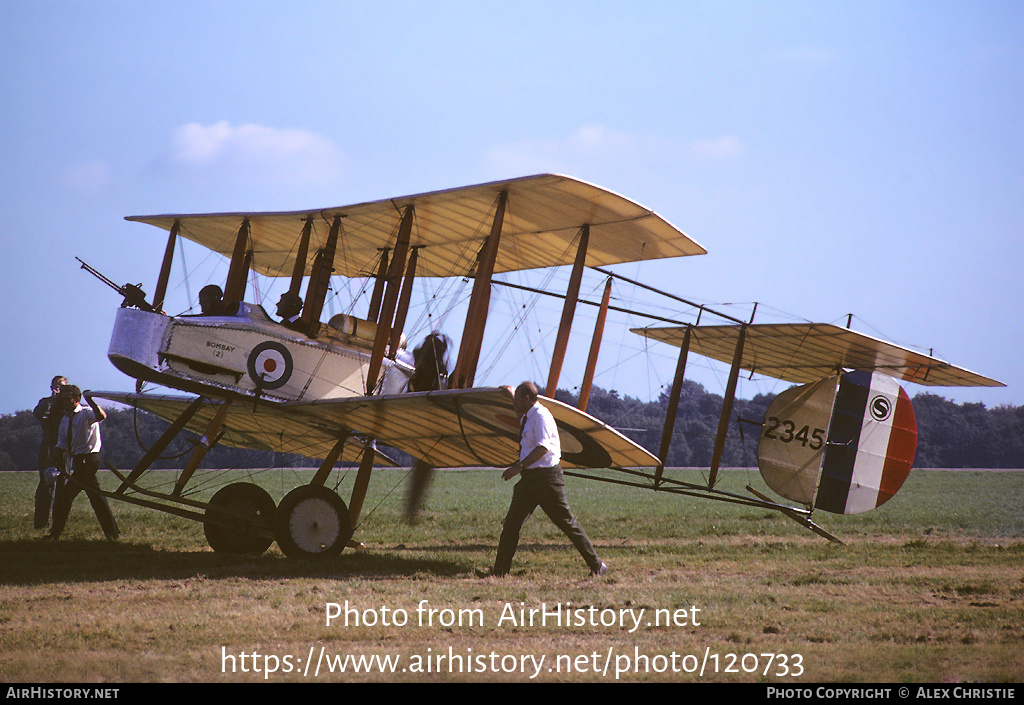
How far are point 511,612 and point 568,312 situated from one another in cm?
401

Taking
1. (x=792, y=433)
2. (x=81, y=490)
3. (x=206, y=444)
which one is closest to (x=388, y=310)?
(x=206, y=444)

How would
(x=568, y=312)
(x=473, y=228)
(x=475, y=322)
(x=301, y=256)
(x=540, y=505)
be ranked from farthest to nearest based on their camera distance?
(x=473, y=228) → (x=301, y=256) → (x=568, y=312) → (x=475, y=322) → (x=540, y=505)

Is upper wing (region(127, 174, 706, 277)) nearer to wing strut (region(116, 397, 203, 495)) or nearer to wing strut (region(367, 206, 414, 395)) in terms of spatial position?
wing strut (region(367, 206, 414, 395))

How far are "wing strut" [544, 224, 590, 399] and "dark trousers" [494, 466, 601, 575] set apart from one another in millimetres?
1952

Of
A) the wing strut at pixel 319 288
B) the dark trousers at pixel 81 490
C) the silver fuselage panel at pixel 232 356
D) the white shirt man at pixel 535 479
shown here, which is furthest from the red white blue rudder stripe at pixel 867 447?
the dark trousers at pixel 81 490

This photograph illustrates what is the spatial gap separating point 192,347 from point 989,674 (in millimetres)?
6766

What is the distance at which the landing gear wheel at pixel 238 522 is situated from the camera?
7.93 m

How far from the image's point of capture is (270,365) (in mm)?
8031

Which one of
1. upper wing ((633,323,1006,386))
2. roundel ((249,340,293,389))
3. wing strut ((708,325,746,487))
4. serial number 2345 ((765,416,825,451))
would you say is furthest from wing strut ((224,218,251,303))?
serial number 2345 ((765,416,825,451))

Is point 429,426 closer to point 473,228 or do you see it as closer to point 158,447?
point 473,228

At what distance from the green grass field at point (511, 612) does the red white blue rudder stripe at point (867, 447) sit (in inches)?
45.4

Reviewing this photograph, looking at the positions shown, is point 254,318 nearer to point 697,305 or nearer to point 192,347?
point 192,347

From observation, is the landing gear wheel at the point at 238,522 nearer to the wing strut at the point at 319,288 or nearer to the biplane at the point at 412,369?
the biplane at the point at 412,369

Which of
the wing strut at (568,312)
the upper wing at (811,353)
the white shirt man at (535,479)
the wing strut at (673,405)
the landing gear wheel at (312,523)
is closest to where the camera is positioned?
the white shirt man at (535,479)
